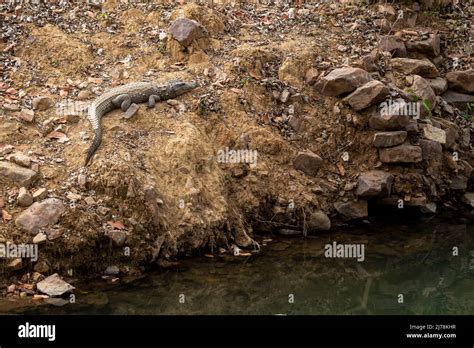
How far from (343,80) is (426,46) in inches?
96.9

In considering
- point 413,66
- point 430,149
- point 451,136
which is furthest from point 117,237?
point 413,66

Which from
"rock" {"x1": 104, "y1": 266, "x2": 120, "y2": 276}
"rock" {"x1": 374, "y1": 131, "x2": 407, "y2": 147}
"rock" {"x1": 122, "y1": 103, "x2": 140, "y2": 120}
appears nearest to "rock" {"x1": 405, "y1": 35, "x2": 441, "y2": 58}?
"rock" {"x1": 374, "y1": 131, "x2": 407, "y2": 147}

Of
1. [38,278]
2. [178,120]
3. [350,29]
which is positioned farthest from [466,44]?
[38,278]

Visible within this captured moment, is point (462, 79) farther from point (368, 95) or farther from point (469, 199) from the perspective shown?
point (368, 95)

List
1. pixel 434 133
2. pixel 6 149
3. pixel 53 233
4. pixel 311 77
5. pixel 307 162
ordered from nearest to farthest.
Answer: pixel 53 233, pixel 6 149, pixel 307 162, pixel 434 133, pixel 311 77

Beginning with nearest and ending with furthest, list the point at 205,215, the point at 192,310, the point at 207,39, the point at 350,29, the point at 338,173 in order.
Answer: the point at 192,310
the point at 205,215
the point at 338,173
the point at 207,39
the point at 350,29

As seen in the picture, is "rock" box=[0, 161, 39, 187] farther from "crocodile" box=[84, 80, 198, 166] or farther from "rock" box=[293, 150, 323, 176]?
"rock" box=[293, 150, 323, 176]

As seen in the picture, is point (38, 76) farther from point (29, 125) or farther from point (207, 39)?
point (207, 39)

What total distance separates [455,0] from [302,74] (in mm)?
4285

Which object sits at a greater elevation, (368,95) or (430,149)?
(368,95)

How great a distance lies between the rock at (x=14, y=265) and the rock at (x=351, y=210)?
183 inches

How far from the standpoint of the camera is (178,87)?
33.7ft

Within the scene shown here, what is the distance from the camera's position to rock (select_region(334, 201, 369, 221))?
10.0 m

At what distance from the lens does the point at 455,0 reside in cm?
1327
